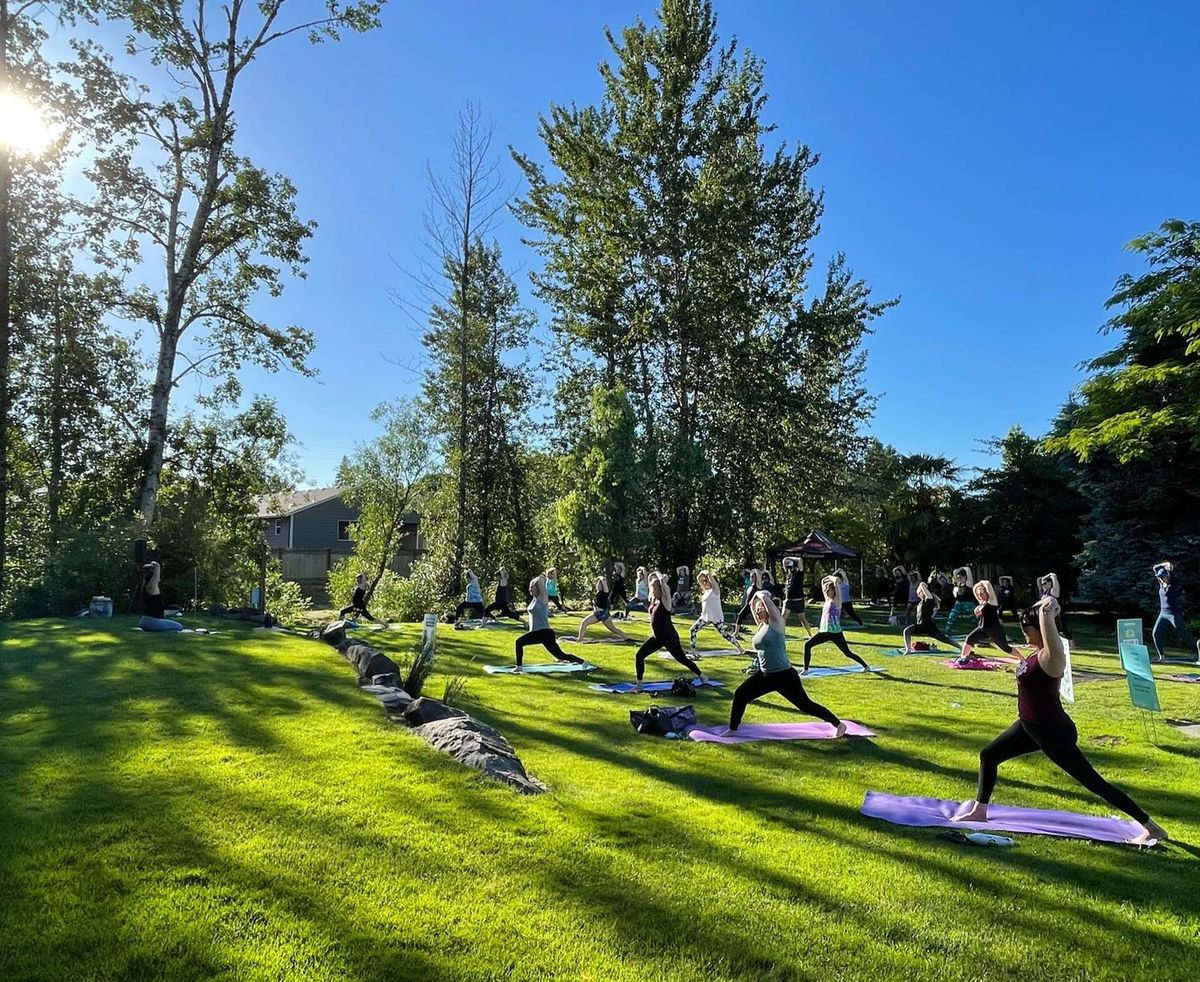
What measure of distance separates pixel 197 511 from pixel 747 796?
18.5 meters

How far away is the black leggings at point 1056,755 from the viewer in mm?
5152

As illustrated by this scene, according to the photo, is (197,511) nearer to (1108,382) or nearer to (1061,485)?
(1108,382)

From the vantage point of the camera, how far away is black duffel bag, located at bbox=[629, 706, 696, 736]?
8.45 m

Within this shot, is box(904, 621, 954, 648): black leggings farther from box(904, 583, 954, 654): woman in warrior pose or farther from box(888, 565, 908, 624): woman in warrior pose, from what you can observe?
box(888, 565, 908, 624): woman in warrior pose

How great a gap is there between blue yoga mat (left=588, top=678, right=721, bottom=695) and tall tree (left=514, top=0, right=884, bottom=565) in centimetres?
1691

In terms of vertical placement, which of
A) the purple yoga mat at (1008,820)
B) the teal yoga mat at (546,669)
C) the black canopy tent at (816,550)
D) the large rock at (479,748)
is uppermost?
the black canopy tent at (816,550)

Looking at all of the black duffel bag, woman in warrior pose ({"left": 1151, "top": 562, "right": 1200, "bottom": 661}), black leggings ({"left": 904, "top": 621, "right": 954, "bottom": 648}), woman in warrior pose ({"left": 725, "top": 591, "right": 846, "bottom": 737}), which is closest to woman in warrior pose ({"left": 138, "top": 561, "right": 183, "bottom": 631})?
the black duffel bag

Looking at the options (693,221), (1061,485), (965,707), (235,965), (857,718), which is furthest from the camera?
(1061,485)

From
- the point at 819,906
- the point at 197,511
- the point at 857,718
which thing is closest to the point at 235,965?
the point at 819,906

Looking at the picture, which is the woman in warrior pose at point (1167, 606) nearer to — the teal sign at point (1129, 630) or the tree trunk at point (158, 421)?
the teal sign at point (1129, 630)

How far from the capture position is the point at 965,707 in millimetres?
10172

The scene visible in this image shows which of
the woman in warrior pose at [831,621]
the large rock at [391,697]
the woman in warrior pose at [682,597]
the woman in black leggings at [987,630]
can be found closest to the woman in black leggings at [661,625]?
the woman in warrior pose at [831,621]

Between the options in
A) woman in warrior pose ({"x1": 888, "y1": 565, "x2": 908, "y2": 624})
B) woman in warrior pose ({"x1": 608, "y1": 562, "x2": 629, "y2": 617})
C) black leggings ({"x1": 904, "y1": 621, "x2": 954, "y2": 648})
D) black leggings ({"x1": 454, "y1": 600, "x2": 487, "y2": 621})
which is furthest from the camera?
woman in warrior pose ({"x1": 608, "y1": 562, "x2": 629, "y2": 617})

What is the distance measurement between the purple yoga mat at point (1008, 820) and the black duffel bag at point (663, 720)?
2.69 meters
